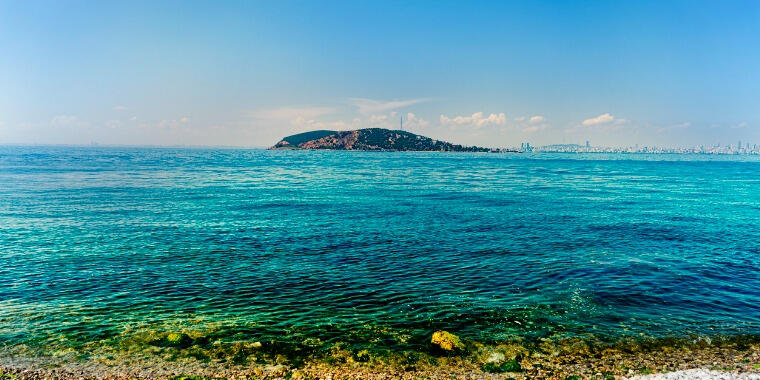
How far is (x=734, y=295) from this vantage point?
2545 centimetres

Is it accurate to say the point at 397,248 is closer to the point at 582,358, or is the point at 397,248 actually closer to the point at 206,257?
the point at 206,257

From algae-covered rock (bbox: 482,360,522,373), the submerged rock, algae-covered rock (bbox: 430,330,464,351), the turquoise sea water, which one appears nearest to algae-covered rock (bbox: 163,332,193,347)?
the submerged rock

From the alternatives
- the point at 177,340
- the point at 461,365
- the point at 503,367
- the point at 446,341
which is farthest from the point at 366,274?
the point at 503,367

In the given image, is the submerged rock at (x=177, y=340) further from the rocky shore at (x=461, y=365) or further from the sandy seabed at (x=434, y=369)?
the sandy seabed at (x=434, y=369)

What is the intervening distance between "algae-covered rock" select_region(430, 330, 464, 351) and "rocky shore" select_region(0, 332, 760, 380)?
46 mm

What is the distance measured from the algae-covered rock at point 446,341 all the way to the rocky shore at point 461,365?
46 mm

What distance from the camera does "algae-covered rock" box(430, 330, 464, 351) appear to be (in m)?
18.4

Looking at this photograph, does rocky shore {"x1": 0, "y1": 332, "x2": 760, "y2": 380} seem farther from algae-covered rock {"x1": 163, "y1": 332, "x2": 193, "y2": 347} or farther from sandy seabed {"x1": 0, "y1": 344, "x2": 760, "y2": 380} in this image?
algae-covered rock {"x1": 163, "y1": 332, "x2": 193, "y2": 347}

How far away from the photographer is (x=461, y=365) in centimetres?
1705

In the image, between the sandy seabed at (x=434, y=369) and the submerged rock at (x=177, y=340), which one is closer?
the sandy seabed at (x=434, y=369)

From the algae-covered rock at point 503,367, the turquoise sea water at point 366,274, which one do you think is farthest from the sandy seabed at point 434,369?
the turquoise sea water at point 366,274

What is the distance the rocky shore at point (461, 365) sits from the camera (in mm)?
16109

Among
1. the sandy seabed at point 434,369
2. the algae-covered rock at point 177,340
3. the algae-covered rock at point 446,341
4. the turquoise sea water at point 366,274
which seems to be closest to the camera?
the sandy seabed at point 434,369

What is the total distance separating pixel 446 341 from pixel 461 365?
176 centimetres
